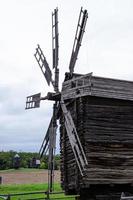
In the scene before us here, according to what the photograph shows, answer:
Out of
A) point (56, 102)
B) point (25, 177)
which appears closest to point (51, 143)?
point (56, 102)

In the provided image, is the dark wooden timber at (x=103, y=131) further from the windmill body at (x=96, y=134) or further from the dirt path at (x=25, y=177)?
the dirt path at (x=25, y=177)

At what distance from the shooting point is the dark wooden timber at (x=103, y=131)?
→ 2272 cm

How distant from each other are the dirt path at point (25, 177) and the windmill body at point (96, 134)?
18037 mm

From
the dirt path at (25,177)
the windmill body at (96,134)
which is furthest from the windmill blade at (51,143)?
the dirt path at (25,177)

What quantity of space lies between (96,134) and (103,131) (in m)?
0.35

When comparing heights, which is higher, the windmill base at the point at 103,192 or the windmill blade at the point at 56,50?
the windmill blade at the point at 56,50

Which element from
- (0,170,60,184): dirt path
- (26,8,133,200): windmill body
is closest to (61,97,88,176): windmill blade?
(26,8,133,200): windmill body

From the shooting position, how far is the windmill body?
22656 millimetres

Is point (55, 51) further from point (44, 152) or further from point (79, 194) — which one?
point (79, 194)

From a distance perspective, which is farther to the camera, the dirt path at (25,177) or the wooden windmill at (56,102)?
the dirt path at (25,177)

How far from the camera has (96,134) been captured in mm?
22906

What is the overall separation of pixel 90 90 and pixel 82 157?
2.71 metres

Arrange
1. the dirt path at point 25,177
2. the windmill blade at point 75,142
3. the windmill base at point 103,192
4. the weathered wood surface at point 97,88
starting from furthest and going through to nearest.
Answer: the dirt path at point 25,177 → the windmill base at point 103,192 → the weathered wood surface at point 97,88 → the windmill blade at point 75,142

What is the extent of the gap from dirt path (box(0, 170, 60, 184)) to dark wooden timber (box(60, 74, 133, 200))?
1863cm
